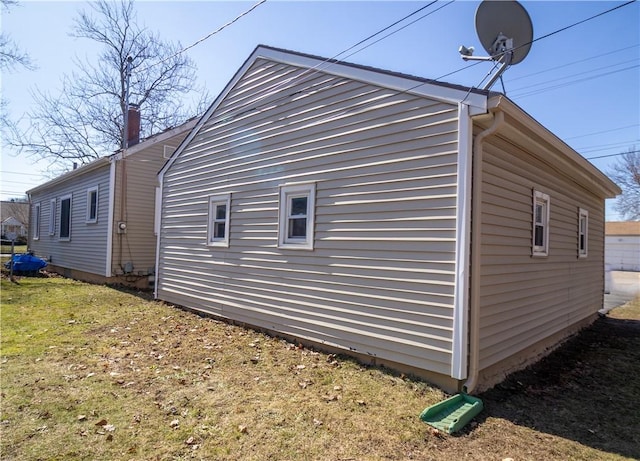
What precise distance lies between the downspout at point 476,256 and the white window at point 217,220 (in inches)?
205

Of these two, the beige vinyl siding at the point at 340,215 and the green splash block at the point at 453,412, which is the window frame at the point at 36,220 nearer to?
the beige vinyl siding at the point at 340,215

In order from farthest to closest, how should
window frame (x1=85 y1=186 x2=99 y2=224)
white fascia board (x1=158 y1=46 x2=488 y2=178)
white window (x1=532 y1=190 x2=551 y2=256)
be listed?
window frame (x1=85 y1=186 x2=99 y2=224) < white window (x1=532 y1=190 x2=551 y2=256) < white fascia board (x1=158 y1=46 x2=488 y2=178)

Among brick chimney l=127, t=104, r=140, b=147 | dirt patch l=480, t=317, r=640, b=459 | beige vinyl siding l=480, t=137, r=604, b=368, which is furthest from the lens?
brick chimney l=127, t=104, r=140, b=147

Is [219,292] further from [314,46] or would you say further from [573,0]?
[573,0]

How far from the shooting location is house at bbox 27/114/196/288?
1277cm

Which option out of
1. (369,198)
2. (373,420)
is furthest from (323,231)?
(373,420)

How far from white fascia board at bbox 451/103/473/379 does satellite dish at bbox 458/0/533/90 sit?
1.52 m

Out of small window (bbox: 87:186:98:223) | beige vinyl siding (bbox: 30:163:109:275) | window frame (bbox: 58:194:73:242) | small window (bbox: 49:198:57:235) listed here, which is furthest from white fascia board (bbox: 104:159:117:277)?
small window (bbox: 49:198:57:235)

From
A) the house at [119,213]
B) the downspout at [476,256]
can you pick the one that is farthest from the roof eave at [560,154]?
the house at [119,213]

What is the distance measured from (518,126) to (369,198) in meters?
2.14

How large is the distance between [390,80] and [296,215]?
2613 mm

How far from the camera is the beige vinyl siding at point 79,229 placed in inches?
519

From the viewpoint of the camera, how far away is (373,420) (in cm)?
388

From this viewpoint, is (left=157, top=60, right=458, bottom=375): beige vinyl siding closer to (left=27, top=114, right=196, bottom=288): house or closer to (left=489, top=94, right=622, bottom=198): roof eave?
(left=489, top=94, right=622, bottom=198): roof eave
